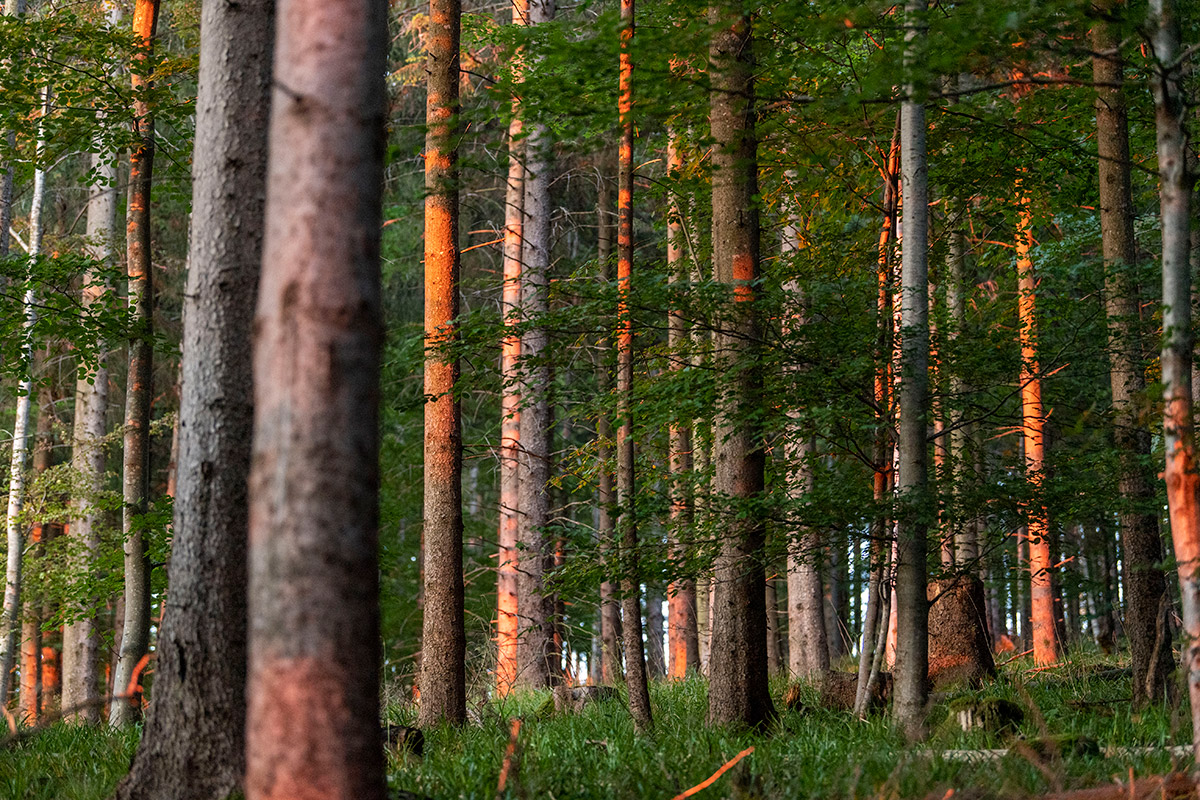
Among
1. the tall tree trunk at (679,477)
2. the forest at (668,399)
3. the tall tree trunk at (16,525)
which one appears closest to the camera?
the forest at (668,399)

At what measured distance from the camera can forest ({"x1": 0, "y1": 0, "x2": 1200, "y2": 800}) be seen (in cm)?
325

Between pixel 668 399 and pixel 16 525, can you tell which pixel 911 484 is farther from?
pixel 16 525

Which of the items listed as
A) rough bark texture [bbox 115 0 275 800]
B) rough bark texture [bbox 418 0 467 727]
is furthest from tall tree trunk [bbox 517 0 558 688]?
rough bark texture [bbox 115 0 275 800]

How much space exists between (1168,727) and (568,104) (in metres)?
5.80

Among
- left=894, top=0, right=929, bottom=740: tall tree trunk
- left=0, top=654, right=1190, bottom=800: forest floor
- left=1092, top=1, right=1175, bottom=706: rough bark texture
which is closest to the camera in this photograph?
left=0, top=654, right=1190, bottom=800: forest floor

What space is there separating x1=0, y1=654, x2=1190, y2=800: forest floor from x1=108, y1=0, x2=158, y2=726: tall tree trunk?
1382 mm

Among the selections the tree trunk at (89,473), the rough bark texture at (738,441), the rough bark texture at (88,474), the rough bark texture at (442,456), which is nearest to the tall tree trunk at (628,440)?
the rough bark texture at (738,441)

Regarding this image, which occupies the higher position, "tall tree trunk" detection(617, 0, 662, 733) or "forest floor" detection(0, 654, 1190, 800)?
"tall tree trunk" detection(617, 0, 662, 733)

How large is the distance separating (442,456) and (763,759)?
16.5 ft

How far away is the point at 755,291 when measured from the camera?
816 cm

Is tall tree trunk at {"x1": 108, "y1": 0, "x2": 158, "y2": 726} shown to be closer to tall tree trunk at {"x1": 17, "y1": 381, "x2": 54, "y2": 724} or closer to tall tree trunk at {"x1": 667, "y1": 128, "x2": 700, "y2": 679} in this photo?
tall tree trunk at {"x1": 667, "y1": 128, "x2": 700, "y2": 679}

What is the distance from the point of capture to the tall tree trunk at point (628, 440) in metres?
7.77

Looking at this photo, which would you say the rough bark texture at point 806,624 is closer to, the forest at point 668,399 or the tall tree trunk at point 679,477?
the forest at point 668,399

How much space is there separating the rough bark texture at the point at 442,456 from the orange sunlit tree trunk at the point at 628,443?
1601mm
